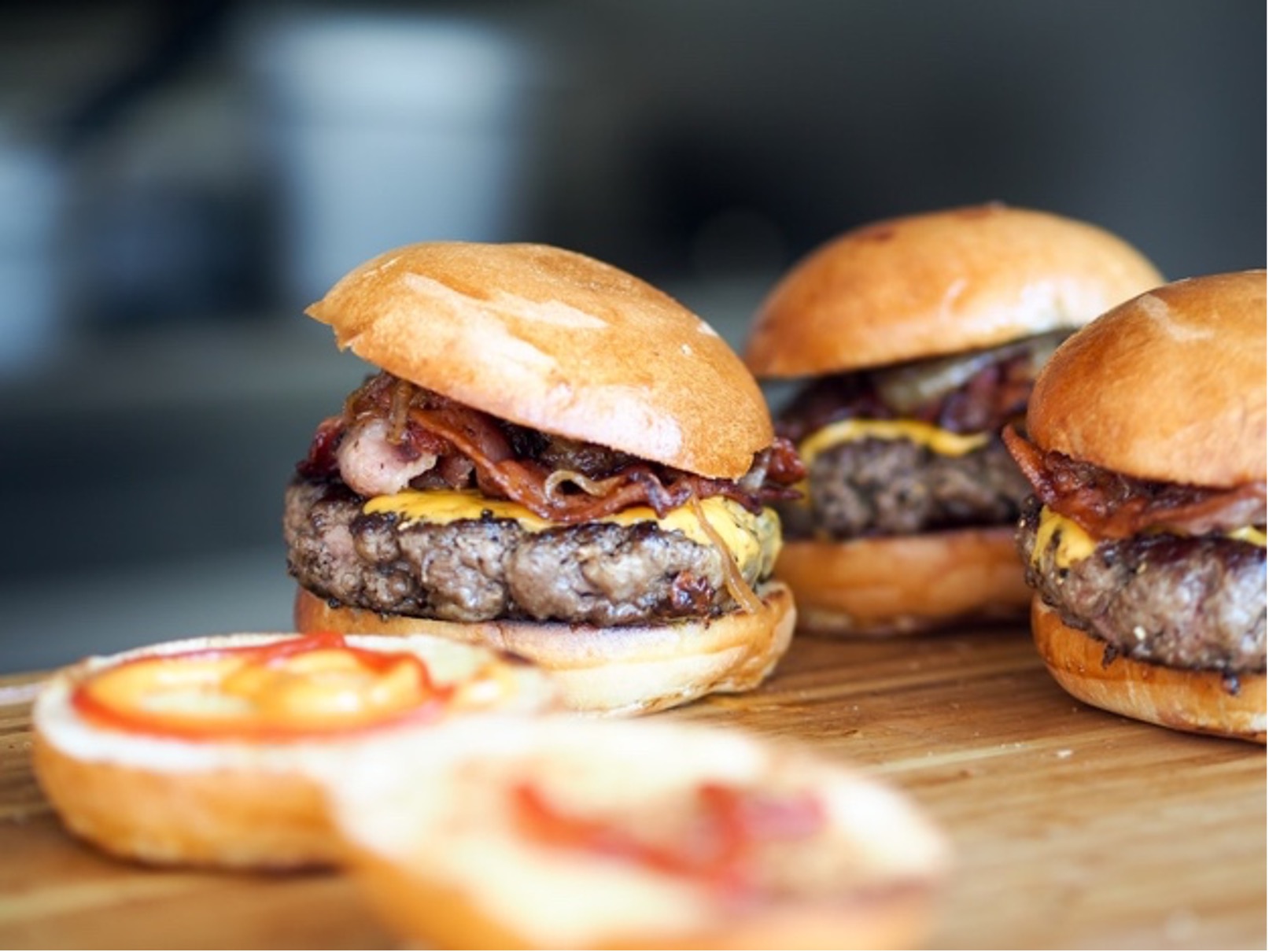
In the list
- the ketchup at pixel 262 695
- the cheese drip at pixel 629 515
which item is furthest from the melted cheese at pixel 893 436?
the ketchup at pixel 262 695

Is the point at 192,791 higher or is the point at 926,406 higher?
the point at 926,406

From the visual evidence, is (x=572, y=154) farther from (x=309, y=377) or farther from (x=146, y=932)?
(x=146, y=932)

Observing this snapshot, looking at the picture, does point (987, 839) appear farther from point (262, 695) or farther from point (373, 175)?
point (373, 175)

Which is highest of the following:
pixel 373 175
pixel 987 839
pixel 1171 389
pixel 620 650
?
pixel 373 175

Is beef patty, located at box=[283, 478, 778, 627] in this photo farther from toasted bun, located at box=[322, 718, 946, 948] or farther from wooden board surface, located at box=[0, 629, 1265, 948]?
toasted bun, located at box=[322, 718, 946, 948]

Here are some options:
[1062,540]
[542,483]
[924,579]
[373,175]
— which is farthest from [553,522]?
[373,175]

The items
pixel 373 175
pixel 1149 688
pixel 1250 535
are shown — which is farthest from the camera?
pixel 373 175

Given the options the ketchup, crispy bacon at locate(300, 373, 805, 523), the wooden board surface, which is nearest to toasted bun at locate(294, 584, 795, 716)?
the wooden board surface
